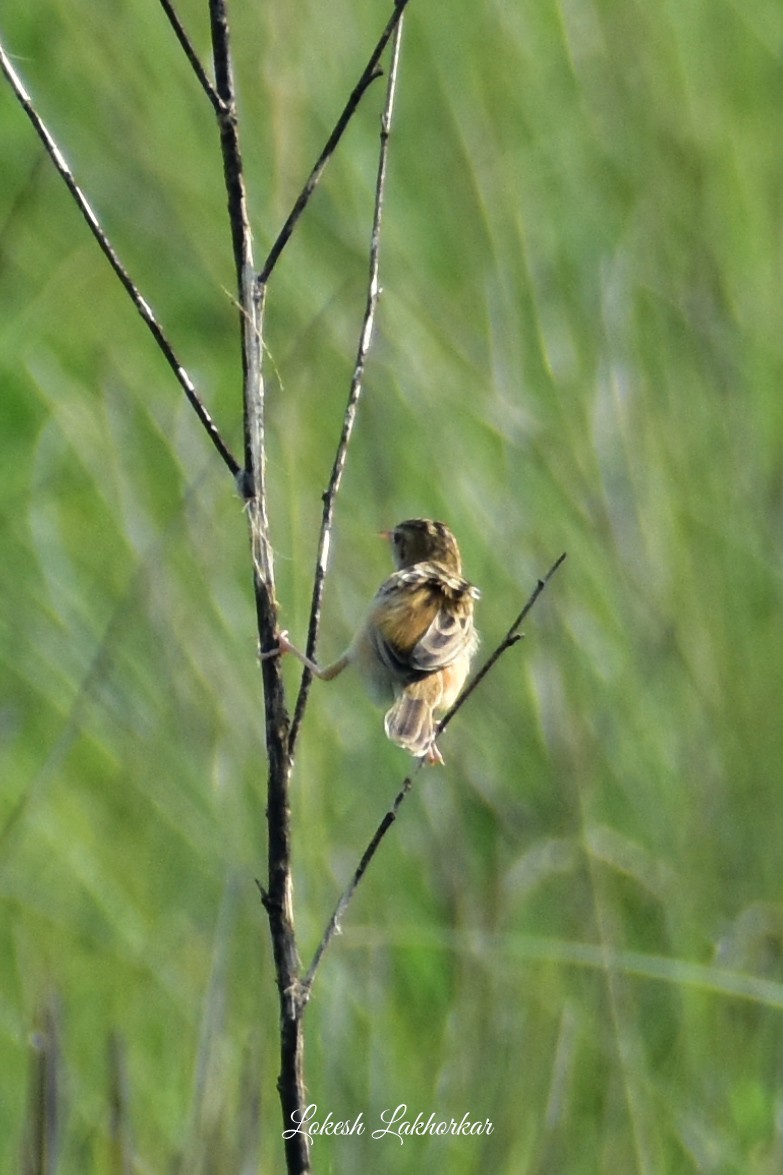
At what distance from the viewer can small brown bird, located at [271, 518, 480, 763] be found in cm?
332

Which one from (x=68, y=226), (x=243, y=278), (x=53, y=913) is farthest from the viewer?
(x=68, y=226)

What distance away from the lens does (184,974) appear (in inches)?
133

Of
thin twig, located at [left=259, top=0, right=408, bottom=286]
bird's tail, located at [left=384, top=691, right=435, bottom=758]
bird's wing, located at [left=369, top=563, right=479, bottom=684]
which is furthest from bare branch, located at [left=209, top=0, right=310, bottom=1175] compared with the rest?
bird's wing, located at [left=369, top=563, right=479, bottom=684]

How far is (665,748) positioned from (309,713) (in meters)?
0.78

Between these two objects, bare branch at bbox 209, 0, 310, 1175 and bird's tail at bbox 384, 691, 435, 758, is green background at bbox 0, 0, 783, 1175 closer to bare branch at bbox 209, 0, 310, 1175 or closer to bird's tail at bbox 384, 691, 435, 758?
bird's tail at bbox 384, 691, 435, 758

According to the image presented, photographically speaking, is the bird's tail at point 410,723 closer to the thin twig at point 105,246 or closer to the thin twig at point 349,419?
the thin twig at point 349,419

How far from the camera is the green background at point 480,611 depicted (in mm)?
3146

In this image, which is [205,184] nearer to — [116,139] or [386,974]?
[116,139]

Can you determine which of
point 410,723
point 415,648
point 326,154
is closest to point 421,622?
point 415,648

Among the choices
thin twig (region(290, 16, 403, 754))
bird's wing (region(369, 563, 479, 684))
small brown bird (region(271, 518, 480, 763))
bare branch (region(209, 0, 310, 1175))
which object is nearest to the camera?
bare branch (region(209, 0, 310, 1175))

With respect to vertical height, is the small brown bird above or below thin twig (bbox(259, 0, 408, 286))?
above

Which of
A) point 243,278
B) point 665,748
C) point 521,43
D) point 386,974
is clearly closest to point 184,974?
point 386,974

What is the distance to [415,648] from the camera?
3.43 meters

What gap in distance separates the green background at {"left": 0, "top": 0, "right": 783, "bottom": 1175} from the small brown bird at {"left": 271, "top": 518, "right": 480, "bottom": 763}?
68 millimetres
